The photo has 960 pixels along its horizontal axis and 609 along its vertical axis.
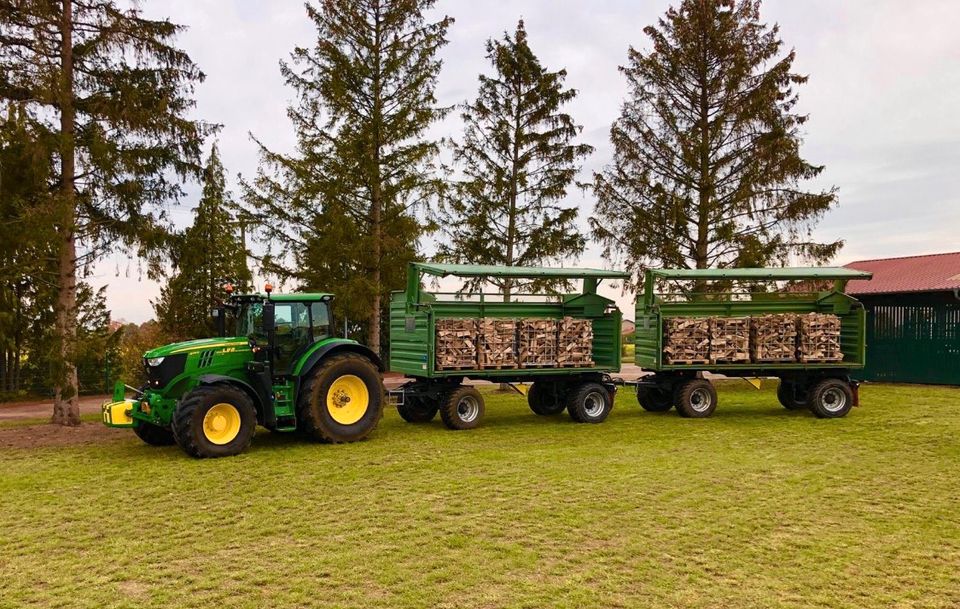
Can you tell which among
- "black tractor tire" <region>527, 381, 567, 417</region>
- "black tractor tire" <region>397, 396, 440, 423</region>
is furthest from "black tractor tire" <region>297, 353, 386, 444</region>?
"black tractor tire" <region>527, 381, 567, 417</region>

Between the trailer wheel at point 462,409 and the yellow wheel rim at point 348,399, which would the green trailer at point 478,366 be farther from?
the yellow wheel rim at point 348,399

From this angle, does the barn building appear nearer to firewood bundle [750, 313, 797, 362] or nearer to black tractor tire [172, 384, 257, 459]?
firewood bundle [750, 313, 797, 362]

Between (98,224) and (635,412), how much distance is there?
35.2 ft

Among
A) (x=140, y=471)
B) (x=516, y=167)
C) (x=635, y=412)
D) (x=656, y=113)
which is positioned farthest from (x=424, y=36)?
(x=140, y=471)

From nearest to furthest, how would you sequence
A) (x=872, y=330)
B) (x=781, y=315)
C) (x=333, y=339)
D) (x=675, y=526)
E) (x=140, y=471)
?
(x=675, y=526), (x=140, y=471), (x=333, y=339), (x=781, y=315), (x=872, y=330)

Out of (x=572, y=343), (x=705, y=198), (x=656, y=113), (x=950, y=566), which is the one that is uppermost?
(x=656, y=113)

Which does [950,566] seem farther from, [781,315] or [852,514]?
[781,315]

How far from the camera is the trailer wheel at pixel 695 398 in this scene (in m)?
14.7

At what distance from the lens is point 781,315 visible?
15016 millimetres

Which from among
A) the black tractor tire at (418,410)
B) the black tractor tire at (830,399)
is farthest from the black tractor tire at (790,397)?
the black tractor tire at (418,410)

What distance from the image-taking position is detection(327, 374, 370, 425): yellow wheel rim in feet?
37.6

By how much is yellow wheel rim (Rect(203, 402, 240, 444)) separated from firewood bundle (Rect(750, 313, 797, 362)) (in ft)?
32.2

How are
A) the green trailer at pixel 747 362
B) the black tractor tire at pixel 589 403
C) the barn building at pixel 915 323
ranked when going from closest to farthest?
the black tractor tire at pixel 589 403, the green trailer at pixel 747 362, the barn building at pixel 915 323

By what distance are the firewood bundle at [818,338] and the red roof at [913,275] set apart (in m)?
6.50
